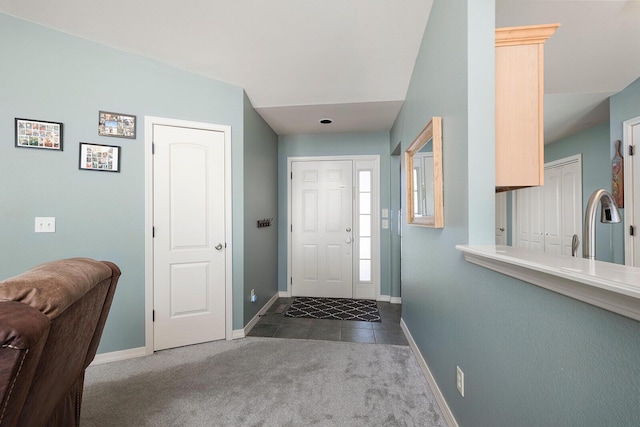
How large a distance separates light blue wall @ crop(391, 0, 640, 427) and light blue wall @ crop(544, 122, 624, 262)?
2769 millimetres

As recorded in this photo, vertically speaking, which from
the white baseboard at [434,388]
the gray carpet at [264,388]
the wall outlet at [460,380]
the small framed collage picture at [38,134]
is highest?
the small framed collage picture at [38,134]

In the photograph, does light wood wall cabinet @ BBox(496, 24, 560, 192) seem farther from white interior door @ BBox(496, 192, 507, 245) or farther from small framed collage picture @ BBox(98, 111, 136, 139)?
white interior door @ BBox(496, 192, 507, 245)

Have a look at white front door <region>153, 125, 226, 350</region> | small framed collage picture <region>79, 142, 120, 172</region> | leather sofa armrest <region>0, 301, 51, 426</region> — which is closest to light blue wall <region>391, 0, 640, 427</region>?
leather sofa armrest <region>0, 301, 51, 426</region>

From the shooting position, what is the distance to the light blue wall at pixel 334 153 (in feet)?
12.2

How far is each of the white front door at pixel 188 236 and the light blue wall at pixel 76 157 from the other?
0.14 metres

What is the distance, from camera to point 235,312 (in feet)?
8.30

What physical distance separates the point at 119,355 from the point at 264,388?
4.40 ft

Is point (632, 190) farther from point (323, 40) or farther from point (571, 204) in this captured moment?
point (323, 40)

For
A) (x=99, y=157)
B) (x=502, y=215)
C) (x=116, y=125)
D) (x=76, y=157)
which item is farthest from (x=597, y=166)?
(x=76, y=157)

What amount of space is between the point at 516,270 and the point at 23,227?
10.1 ft

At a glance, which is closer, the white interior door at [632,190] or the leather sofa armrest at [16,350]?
the leather sofa armrest at [16,350]

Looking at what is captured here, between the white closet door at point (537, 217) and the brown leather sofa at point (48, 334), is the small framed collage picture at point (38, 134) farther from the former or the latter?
the white closet door at point (537, 217)

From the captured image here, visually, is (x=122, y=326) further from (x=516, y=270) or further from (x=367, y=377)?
(x=516, y=270)

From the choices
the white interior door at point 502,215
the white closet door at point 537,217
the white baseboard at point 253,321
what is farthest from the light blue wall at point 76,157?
the white interior door at point 502,215
